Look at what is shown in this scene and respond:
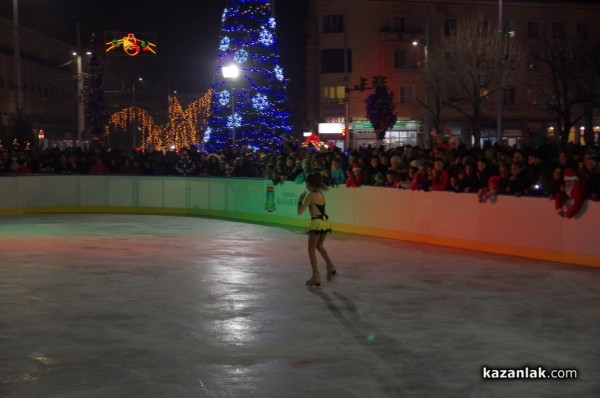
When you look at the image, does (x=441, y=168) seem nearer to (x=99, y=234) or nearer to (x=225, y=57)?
(x=99, y=234)

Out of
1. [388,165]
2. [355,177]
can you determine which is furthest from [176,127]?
[388,165]

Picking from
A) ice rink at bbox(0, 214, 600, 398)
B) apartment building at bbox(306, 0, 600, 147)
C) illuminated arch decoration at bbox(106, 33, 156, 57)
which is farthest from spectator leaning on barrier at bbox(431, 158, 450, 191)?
illuminated arch decoration at bbox(106, 33, 156, 57)

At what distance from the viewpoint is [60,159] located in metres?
26.5

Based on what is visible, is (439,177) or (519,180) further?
(439,177)

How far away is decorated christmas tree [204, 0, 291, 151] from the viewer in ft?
100

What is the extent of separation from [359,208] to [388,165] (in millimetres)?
1254

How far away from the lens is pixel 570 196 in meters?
13.6

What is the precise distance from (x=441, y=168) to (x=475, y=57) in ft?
92.8

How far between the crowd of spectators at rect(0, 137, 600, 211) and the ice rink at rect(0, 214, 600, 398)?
1516 millimetres

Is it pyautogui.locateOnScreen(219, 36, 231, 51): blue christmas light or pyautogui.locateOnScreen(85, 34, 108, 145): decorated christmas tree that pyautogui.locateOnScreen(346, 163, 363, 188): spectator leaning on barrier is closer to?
pyautogui.locateOnScreen(219, 36, 231, 51): blue christmas light

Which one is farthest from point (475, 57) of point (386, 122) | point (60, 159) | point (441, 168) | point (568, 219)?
point (568, 219)

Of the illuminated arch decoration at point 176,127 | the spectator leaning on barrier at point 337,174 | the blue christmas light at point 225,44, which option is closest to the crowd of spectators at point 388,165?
the spectator leaning on barrier at point 337,174

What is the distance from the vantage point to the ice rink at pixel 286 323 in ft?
22.0

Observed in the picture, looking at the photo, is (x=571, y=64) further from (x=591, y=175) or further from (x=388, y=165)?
(x=591, y=175)
